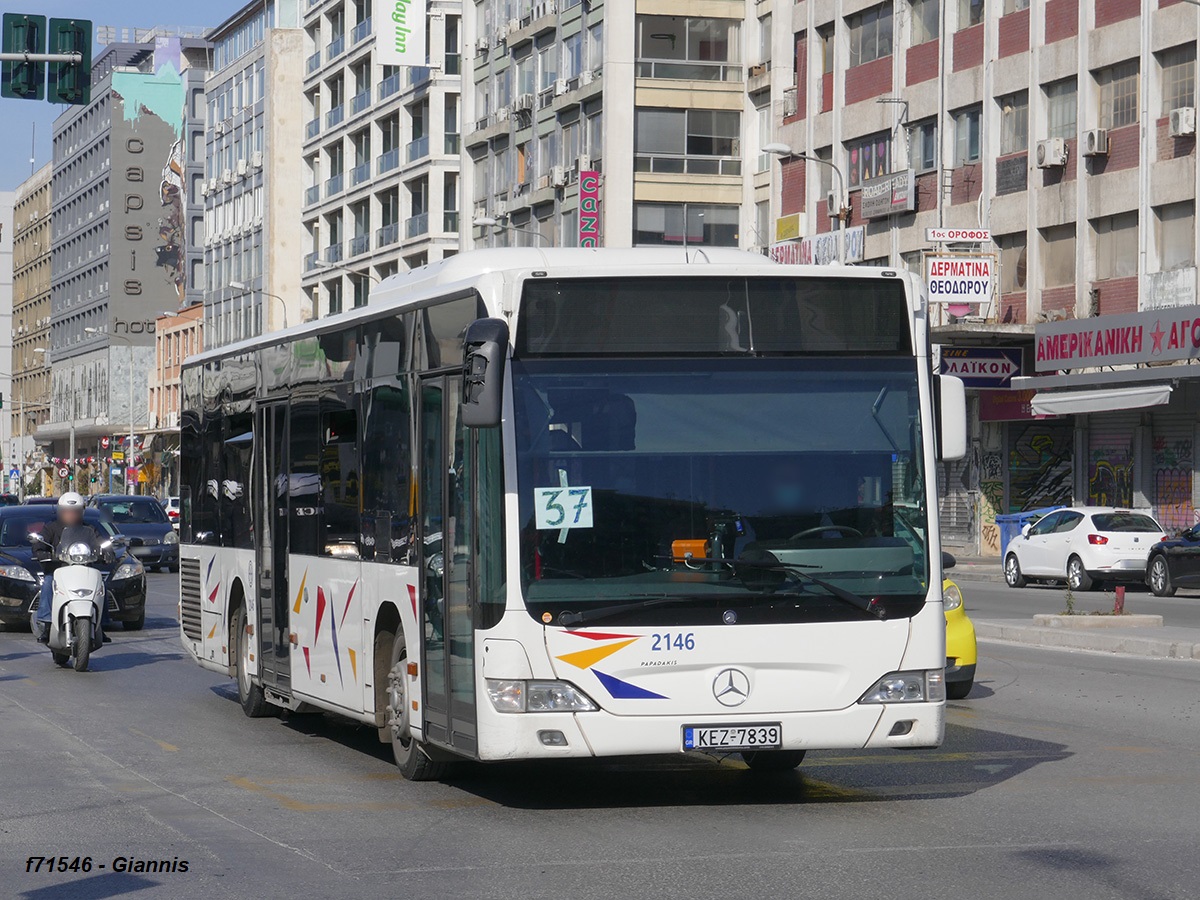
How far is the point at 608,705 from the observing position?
950 centimetres

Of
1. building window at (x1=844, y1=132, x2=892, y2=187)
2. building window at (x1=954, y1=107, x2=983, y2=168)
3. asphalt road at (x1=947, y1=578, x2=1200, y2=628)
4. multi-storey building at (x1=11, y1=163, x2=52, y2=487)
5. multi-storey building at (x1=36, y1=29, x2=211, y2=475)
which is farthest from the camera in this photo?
multi-storey building at (x1=11, y1=163, x2=52, y2=487)

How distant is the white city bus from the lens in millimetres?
9516

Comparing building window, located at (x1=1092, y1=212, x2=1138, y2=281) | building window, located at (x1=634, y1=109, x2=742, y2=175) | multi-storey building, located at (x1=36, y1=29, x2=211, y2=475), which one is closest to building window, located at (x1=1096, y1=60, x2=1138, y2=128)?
building window, located at (x1=1092, y1=212, x2=1138, y2=281)

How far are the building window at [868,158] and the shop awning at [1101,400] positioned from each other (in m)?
9.61

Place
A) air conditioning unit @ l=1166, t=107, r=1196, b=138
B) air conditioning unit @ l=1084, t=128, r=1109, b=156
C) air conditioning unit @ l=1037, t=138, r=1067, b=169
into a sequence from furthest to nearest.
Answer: air conditioning unit @ l=1037, t=138, r=1067, b=169, air conditioning unit @ l=1084, t=128, r=1109, b=156, air conditioning unit @ l=1166, t=107, r=1196, b=138

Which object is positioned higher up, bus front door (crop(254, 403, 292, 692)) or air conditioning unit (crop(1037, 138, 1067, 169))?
air conditioning unit (crop(1037, 138, 1067, 169))

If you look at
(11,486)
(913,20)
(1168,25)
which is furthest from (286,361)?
(11,486)

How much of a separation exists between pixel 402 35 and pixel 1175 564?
5463cm

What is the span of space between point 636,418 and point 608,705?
1.37 metres

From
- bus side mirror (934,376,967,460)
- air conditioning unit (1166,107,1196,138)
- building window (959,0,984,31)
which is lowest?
bus side mirror (934,376,967,460)

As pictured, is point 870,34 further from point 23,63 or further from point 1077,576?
point 23,63

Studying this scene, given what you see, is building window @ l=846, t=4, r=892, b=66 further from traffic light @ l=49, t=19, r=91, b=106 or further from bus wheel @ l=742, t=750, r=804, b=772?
bus wheel @ l=742, t=750, r=804, b=772

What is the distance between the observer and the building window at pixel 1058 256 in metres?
45.0

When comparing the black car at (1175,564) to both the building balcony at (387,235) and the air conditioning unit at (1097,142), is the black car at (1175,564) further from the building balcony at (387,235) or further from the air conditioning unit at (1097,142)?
the building balcony at (387,235)
